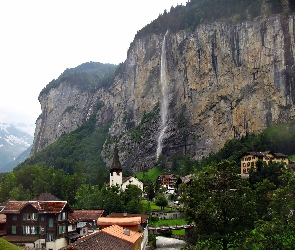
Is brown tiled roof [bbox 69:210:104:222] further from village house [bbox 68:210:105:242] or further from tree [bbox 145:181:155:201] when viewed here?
tree [bbox 145:181:155:201]

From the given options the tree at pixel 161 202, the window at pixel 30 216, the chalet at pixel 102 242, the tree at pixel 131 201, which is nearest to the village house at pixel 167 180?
the tree at pixel 161 202

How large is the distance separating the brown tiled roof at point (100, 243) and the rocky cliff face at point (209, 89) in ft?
325

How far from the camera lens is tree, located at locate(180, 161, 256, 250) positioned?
2995cm

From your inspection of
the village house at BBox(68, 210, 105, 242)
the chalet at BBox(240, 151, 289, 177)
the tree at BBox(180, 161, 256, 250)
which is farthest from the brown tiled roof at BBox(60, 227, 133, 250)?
the chalet at BBox(240, 151, 289, 177)

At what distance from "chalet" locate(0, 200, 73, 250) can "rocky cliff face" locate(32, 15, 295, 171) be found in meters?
86.8

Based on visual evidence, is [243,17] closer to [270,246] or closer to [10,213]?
[10,213]

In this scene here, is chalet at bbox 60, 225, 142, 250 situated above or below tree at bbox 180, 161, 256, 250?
below

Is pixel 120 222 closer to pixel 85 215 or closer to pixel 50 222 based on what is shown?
pixel 50 222

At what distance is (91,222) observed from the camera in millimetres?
58031

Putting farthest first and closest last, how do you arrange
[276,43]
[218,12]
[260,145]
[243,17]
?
[218,12] < [243,17] < [276,43] < [260,145]

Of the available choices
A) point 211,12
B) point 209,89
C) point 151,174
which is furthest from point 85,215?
point 211,12

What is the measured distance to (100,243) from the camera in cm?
3061

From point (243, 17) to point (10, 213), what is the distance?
109 meters

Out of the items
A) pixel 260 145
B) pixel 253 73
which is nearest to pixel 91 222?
pixel 260 145
